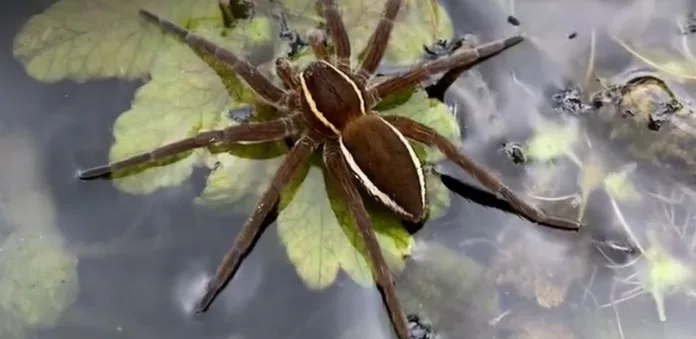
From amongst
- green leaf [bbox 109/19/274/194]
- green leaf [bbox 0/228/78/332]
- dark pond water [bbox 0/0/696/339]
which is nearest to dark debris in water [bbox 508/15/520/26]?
dark pond water [bbox 0/0/696/339]

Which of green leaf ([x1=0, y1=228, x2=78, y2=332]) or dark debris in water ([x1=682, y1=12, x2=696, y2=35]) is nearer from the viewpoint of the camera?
green leaf ([x1=0, y1=228, x2=78, y2=332])

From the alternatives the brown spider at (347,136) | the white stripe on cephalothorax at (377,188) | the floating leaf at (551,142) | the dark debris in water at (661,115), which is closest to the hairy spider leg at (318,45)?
the brown spider at (347,136)

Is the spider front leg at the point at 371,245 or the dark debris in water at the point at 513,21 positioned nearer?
the spider front leg at the point at 371,245

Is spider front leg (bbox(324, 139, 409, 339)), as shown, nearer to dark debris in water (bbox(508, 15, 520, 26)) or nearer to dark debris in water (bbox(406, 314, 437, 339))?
dark debris in water (bbox(406, 314, 437, 339))

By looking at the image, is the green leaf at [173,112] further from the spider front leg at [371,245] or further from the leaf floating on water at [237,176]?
the spider front leg at [371,245]

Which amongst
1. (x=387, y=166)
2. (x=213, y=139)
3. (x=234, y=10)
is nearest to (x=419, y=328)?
(x=387, y=166)

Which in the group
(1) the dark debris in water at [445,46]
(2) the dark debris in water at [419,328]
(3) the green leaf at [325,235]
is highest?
(1) the dark debris in water at [445,46]
